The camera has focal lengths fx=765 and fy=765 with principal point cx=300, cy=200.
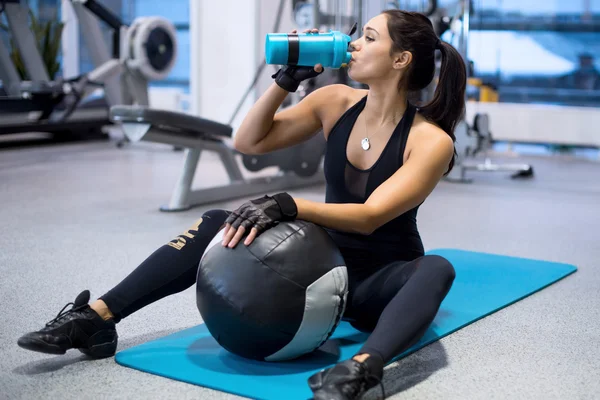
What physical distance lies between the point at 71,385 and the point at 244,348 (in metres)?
0.38

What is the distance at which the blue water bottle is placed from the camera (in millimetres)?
1743

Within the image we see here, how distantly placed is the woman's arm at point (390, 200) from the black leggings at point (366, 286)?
154 millimetres

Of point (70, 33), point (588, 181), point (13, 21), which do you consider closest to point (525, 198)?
point (588, 181)

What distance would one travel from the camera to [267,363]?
1783 millimetres

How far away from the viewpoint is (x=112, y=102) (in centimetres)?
661

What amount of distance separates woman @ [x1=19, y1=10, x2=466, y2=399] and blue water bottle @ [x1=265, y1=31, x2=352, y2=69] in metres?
0.03

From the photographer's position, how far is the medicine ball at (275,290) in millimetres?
1630

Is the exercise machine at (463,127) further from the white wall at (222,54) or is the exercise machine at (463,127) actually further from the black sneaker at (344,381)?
the black sneaker at (344,381)

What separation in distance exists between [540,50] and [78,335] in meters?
6.44

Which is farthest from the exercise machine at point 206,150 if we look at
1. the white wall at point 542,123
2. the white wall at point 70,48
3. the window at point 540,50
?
the white wall at point 70,48

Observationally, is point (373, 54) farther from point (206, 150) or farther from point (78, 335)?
point (206, 150)

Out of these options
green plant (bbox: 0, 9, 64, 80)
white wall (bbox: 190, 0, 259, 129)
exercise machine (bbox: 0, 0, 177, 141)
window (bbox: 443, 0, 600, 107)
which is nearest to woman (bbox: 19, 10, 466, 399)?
exercise machine (bbox: 0, 0, 177, 141)

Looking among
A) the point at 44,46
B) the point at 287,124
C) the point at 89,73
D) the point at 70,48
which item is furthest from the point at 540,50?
the point at 287,124

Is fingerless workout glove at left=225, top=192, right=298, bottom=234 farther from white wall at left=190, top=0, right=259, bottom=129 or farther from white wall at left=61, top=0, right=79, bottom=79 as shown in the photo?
white wall at left=61, top=0, right=79, bottom=79
